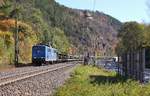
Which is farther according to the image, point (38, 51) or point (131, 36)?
point (131, 36)

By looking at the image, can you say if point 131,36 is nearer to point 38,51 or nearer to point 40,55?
point 38,51

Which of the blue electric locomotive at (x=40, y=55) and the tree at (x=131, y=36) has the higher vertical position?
the tree at (x=131, y=36)

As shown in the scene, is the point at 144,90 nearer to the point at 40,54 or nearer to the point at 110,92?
the point at 110,92

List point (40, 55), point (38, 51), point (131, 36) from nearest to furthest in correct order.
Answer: point (40, 55)
point (38, 51)
point (131, 36)

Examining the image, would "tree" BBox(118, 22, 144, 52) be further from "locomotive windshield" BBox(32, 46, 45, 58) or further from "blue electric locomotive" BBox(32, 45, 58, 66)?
"locomotive windshield" BBox(32, 46, 45, 58)

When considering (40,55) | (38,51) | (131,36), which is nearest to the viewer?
(40,55)

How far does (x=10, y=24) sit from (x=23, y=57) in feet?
40.3

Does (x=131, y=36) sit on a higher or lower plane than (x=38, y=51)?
higher

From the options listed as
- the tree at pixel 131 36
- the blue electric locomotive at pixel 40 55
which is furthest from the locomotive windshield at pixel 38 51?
the tree at pixel 131 36

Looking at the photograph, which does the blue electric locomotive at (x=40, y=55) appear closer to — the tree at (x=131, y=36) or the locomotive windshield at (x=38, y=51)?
the locomotive windshield at (x=38, y=51)

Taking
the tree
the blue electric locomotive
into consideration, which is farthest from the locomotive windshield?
the tree

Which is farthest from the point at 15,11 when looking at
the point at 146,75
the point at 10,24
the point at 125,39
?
the point at 146,75

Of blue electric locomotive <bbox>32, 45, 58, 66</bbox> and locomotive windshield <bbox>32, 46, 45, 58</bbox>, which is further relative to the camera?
locomotive windshield <bbox>32, 46, 45, 58</bbox>

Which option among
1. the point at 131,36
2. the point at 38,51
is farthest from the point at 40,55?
the point at 131,36
